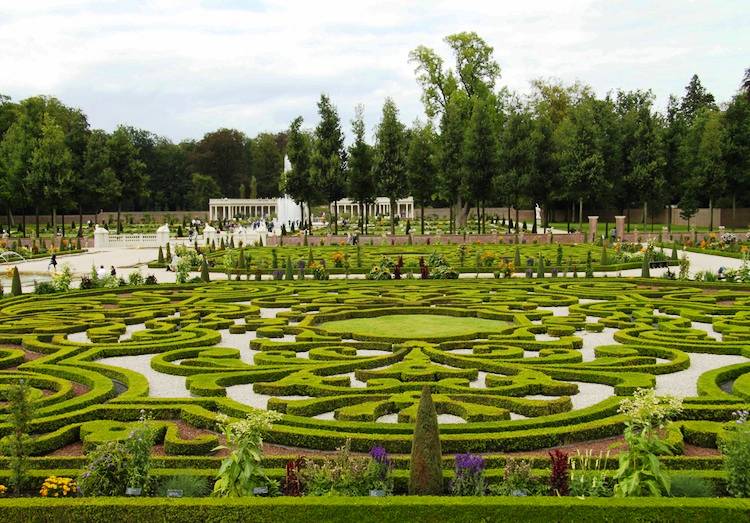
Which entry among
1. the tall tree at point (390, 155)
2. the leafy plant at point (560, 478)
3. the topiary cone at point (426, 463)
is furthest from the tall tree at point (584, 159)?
the topiary cone at point (426, 463)

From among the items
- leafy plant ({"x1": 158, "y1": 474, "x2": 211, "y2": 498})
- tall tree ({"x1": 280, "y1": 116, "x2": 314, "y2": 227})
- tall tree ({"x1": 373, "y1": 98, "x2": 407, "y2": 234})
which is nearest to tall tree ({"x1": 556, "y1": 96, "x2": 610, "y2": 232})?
tall tree ({"x1": 373, "y1": 98, "x2": 407, "y2": 234})

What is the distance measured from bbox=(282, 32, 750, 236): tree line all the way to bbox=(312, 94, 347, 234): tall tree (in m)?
0.07

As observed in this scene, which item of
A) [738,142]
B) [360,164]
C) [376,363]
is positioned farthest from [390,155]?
[376,363]

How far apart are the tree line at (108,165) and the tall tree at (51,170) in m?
0.07

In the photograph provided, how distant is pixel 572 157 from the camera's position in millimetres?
52188

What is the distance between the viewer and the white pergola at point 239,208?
303ft

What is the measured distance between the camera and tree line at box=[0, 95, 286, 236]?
56.5 metres

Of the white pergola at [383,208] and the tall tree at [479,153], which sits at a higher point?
the tall tree at [479,153]

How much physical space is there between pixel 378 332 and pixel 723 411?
6.96m

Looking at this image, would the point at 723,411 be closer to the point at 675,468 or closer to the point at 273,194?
the point at 675,468

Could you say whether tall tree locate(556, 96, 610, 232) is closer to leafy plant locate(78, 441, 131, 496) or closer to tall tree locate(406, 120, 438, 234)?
tall tree locate(406, 120, 438, 234)

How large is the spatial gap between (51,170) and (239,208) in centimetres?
4123

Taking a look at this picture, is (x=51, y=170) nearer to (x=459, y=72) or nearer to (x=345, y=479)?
(x=459, y=72)

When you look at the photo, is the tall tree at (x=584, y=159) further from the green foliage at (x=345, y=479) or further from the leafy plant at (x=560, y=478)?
the green foliage at (x=345, y=479)
